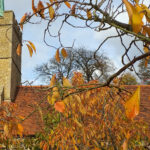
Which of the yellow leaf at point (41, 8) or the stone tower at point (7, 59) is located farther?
the stone tower at point (7, 59)

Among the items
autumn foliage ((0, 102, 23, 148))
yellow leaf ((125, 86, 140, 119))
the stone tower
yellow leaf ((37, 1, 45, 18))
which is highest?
the stone tower

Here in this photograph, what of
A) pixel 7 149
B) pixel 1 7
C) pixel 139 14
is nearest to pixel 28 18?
pixel 1 7

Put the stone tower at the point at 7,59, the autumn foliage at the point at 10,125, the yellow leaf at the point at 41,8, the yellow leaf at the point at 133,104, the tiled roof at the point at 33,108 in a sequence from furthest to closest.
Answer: the stone tower at the point at 7,59 < the tiled roof at the point at 33,108 < the yellow leaf at the point at 41,8 < the autumn foliage at the point at 10,125 < the yellow leaf at the point at 133,104

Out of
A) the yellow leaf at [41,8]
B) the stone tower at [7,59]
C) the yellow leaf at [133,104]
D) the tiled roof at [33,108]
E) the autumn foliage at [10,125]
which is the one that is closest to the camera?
the yellow leaf at [133,104]

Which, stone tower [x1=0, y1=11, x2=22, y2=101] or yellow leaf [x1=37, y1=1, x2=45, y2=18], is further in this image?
stone tower [x1=0, y1=11, x2=22, y2=101]

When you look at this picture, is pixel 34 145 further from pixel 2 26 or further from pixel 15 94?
pixel 2 26

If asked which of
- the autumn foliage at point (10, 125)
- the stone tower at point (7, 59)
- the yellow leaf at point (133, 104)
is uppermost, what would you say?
the stone tower at point (7, 59)

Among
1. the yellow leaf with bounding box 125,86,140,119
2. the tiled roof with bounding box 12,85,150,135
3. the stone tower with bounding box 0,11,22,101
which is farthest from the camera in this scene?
the stone tower with bounding box 0,11,22,101

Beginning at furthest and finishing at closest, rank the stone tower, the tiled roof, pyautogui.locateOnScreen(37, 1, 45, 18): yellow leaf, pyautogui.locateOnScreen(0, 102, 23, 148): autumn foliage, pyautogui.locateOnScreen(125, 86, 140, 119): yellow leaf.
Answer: the stone tower < the tiled roof < pyautogui.locateOnScreen(37, 1, 45, 18): yellow leaf < pyautogui.locateOnScreen(0, 102, 23, 148): autumn foliage < pyautogui.locateOnScreen(125, 86, 140, 119): yellow leaf

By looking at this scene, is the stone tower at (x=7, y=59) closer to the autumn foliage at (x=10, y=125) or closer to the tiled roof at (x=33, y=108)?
the tiled roof at (x=33, y=108)

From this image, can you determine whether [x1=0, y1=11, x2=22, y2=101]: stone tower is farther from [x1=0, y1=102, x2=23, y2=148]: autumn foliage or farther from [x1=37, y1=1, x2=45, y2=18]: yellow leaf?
[x1=37, y1=1, x2=45, y2=18]: yellow leaf

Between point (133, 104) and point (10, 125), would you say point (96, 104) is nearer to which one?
point (10, 125)

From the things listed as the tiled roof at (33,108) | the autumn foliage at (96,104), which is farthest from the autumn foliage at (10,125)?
the tiled roof at (33,108)

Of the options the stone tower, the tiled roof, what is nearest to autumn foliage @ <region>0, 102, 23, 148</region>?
the tiled roof
